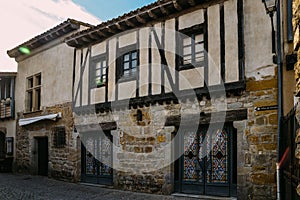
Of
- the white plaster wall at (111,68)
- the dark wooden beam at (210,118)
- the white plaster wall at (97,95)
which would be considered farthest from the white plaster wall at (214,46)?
the white plaster wall at (97,95)

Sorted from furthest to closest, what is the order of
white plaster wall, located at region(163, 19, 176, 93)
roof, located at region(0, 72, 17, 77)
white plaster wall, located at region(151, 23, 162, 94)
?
roof, located at region(0, 72, 17, 77) < white plaster wall, located at region(151, 23, 162, 94) < white plaster wall, located at region(163, 19, 176, 93)

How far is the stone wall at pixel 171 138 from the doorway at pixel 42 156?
2.80 m

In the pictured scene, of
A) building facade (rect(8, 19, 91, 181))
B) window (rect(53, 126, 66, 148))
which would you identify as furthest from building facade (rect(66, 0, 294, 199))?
window (rect(53, 126, 66, 148))

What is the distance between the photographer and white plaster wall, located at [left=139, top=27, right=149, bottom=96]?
28.8ft

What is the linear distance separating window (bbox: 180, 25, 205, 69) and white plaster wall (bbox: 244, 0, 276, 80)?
42.8 inches

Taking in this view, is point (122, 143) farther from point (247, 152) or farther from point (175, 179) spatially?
point (247, 152)

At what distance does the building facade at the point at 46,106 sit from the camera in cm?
1120

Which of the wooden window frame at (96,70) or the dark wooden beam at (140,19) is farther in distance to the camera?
the wooden window frame at (96,70)

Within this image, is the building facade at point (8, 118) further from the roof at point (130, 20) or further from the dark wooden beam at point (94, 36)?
the dark wooden beam at point (94, 36)

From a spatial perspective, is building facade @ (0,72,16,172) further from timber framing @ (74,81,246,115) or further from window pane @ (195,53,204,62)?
window pane @ (195,53,204,62)

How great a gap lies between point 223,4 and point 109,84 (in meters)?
3.83

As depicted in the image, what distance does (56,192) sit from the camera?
8984mm

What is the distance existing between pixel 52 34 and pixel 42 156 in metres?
4.34

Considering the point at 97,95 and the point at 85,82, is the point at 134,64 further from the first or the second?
the point at 85,82
